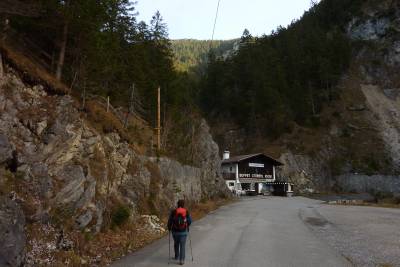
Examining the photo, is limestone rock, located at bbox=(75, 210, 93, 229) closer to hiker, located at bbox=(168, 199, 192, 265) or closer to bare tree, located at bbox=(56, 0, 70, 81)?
hiker, located at bbox=(168, 199, 192, 265)

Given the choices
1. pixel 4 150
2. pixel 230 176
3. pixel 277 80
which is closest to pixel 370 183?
pixel 230 176

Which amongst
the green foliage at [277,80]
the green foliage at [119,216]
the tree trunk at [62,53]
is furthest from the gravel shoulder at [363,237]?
the green foliage at [277,80]

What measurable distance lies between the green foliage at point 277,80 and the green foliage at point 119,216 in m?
63.9

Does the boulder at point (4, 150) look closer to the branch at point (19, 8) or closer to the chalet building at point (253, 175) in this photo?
the branch at point (19, 8)

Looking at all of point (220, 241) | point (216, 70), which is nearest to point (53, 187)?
point (220, 241)

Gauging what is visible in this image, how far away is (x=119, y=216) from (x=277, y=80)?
241ft

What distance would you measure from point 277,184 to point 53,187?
5930 cm

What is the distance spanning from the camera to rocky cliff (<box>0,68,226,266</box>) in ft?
33.1

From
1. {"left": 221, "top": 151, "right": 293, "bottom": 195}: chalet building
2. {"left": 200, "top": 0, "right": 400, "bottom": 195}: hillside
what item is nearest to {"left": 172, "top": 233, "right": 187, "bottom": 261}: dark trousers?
{"left": 221, "top": 151, "right": 293, "bottom": 195}: chalet building

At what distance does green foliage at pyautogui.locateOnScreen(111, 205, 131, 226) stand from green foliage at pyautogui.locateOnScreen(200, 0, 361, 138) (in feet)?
210

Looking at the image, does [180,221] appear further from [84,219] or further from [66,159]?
[66,159]

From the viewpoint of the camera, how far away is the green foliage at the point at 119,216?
16.0 m

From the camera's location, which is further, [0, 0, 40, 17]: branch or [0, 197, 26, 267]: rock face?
[0, 0, 40, 17]: branch

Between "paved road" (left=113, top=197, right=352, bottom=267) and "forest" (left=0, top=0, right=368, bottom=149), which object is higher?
"forest" (left=0, top=0, right=368, bottom=149)
